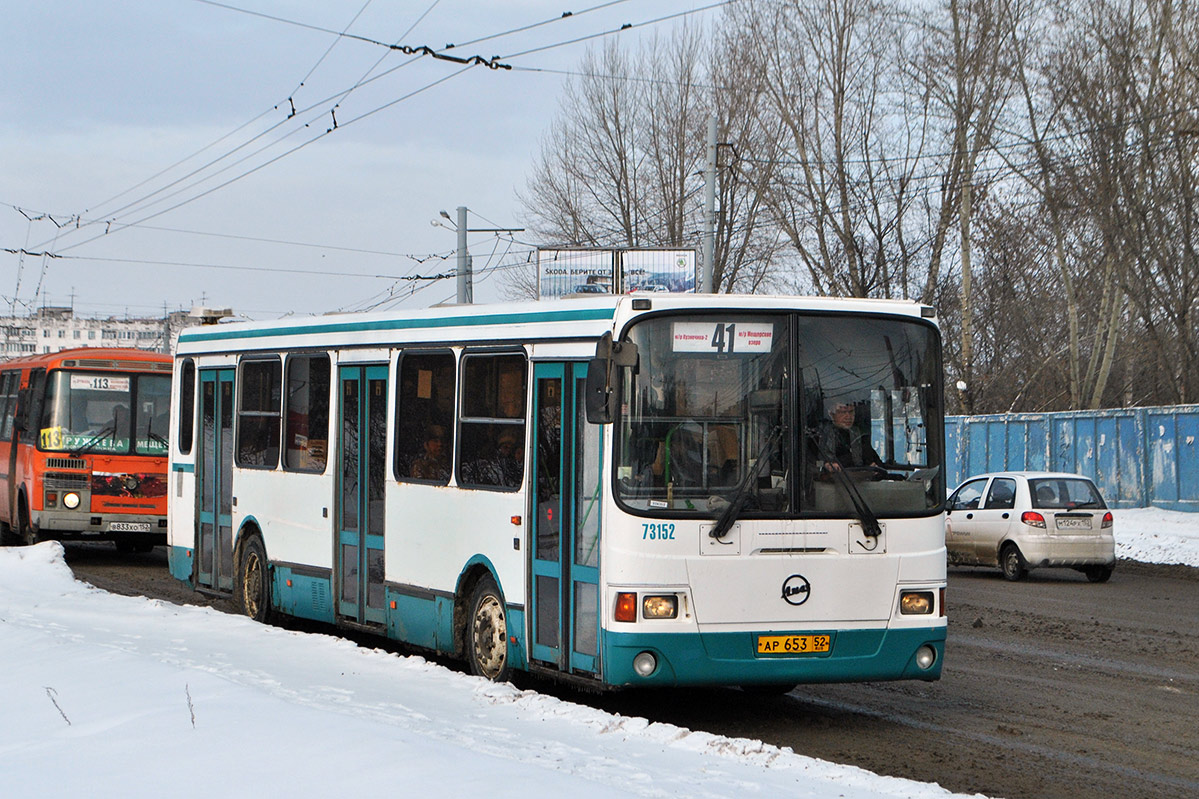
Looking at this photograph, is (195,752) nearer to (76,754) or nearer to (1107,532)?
(76,754)

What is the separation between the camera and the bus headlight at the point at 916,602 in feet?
30.4

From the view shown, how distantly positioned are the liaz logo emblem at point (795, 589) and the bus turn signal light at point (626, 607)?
3.05 ft

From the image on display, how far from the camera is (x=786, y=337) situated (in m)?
9.15

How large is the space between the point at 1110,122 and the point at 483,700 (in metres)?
27.1

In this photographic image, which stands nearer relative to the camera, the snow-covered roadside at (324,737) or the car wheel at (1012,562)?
the snow-covered roadside at (324,737)

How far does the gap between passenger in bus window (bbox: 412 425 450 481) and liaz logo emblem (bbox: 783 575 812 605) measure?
9.91 feet

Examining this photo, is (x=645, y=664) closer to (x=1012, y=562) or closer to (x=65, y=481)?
(x=1012, y=562)

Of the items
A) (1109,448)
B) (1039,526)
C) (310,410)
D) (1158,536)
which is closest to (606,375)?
(310,410)

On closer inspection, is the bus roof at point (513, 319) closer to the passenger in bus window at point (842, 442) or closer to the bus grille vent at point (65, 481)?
the passenger in bus window at point (842, 442)

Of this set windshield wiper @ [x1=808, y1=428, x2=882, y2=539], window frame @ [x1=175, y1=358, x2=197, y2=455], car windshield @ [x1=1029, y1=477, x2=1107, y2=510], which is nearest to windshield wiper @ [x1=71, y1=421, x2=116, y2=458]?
window frame @ [x1=175, y1=358, x2=197, y2=455]

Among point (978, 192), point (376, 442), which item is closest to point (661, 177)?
point (978, 192)

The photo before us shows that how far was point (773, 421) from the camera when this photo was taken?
9.00 meters

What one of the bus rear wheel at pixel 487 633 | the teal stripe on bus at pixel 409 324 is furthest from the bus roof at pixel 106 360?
the bus rear wheel at pixel 487 633

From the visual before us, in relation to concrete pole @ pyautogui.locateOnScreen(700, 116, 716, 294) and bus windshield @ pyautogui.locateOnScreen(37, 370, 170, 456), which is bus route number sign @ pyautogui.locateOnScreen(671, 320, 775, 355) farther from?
concrete pole @ pyautogui.locateOnScreen(700, 116, 716, 294)
